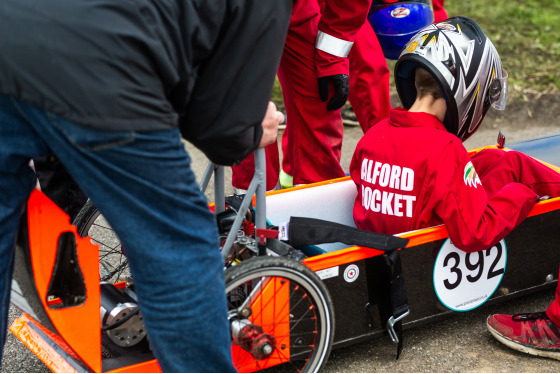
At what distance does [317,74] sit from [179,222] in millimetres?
1928

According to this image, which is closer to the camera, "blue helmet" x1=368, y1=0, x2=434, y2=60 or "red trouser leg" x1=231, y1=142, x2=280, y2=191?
"red trouser leg" x1=231, y1=142, x2=280, y2=191

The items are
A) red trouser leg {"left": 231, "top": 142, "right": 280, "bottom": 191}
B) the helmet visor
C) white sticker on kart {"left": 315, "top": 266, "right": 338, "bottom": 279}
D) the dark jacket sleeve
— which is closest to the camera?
the dark jacket sleeve

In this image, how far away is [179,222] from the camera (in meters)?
1.53

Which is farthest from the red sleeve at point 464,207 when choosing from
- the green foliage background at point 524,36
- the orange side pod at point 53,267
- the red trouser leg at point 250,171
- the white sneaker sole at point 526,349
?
the green foliage background at point 524,36

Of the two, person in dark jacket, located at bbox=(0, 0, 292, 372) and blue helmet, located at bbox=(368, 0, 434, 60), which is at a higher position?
person in dark jacket, located at bbox=(0, 0, 292, 372)

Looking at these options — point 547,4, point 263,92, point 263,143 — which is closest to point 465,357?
point 263,143

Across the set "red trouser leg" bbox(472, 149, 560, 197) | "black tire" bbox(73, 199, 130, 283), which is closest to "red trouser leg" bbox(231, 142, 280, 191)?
"black tire" bbox(73, 199, 130, 283)

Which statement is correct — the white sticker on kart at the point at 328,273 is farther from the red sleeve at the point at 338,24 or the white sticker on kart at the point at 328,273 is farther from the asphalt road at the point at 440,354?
the red sleeve at the point at 338,24

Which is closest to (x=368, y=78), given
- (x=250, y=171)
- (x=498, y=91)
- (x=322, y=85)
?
(x=322, y=85)

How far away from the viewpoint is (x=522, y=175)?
9.07 ft

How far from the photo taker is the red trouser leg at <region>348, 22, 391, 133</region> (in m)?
3.64

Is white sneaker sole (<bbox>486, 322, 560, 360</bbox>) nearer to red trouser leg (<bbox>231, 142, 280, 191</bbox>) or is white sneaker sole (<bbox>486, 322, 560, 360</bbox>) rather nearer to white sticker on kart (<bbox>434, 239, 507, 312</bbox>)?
white sticker on kart (<bbox>434, 239, 507, 312</bbox>)

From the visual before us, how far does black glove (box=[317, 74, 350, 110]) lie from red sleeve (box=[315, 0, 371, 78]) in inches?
0.9

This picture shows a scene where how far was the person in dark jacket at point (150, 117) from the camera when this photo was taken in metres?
1.35
